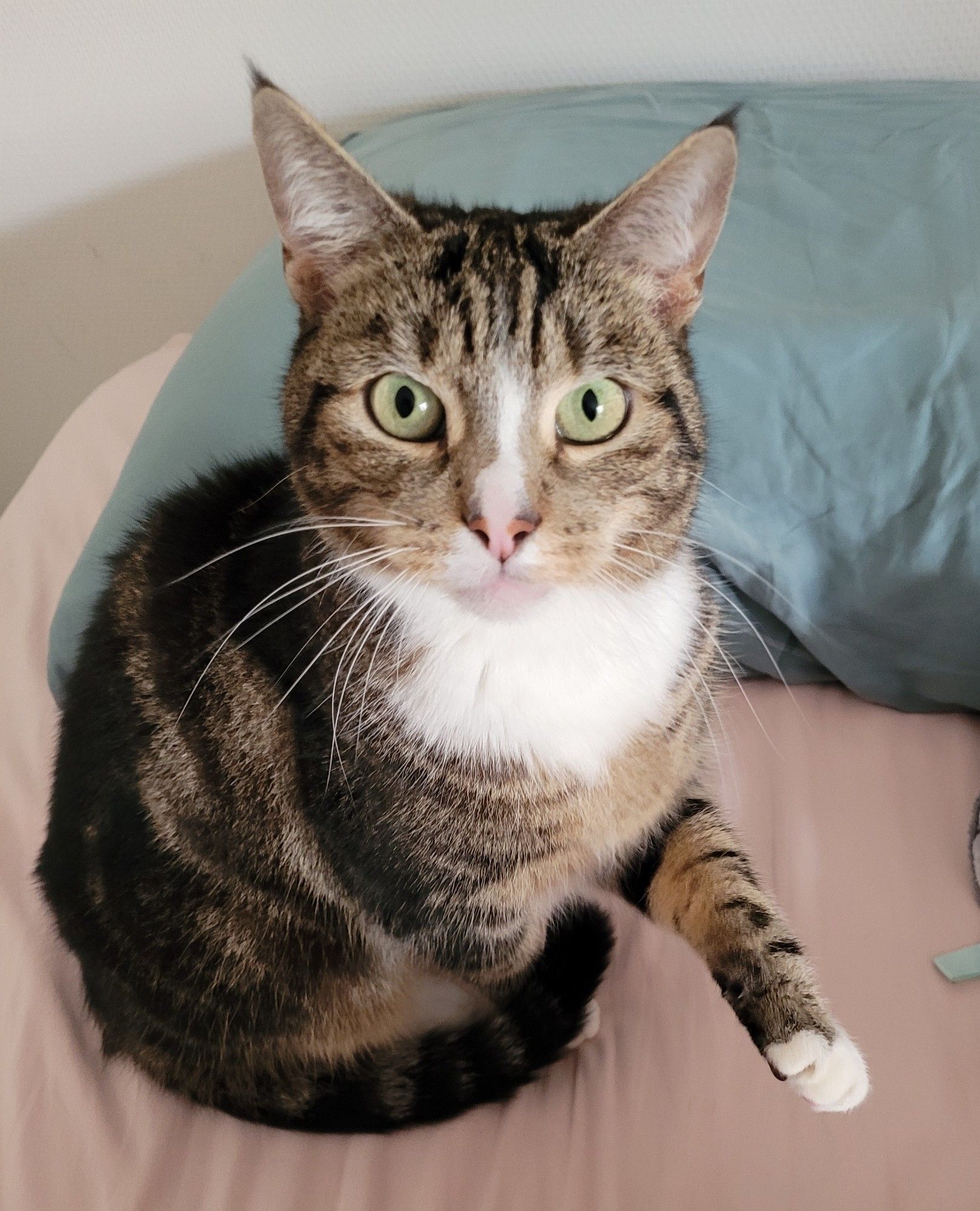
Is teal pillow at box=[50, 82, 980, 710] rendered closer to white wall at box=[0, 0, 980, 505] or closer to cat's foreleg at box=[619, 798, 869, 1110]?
white wall at box=[0, 0, 980, 505]

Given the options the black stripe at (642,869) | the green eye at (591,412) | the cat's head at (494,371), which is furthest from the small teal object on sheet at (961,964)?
the green eye at (591,412)

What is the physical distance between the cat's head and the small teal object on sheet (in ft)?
1.68

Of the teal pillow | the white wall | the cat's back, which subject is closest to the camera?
the cat's back

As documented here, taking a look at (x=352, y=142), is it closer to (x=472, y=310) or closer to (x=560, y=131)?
(x=560, y=131)

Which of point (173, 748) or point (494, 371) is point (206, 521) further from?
point (494, 371)

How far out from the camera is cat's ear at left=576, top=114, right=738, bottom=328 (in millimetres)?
679

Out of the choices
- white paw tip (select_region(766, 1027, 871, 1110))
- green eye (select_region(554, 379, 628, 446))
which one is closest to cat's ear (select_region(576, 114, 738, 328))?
green eye (select_region(554, 379, 628, 446))

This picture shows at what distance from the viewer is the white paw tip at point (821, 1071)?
0.73 metres

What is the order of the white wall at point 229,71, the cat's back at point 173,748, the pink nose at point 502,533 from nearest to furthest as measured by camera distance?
the pink nose at point 502,533 → the cat's back at point 173,748 → the white wall at point 229,71

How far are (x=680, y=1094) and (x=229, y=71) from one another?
1580mm

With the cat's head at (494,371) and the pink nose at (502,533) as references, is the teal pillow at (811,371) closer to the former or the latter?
the cat's head at (494,371)

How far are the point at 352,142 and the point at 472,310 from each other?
0.86 m

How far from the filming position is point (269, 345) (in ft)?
3.79

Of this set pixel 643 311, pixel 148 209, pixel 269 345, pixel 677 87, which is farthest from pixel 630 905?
pixel 148 209
